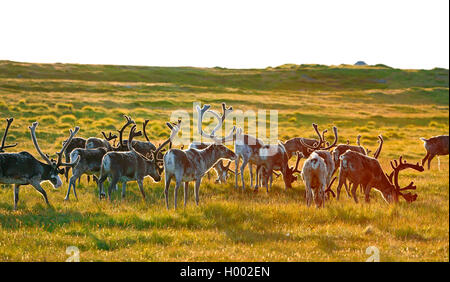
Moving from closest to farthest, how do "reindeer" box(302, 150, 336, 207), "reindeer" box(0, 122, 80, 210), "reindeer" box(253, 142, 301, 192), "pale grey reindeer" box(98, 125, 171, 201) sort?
"reindeer" box(0, 122, 80, 210), "reindeer" box(302, 150, 336, 207), "pale grey reindeer" box(98, 125, 171, 201), "reindeer" box(253, 142, 301, 192)

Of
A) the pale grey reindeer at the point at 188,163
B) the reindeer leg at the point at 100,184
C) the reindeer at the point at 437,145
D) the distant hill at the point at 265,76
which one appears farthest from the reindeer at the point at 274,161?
the distant hill at the point at 265,76

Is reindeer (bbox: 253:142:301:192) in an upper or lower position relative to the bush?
upper

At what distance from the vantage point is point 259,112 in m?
59.2

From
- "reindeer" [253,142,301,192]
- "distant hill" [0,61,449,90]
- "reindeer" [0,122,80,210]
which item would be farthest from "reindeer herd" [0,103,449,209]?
"distant hill" [0,61,449,90]

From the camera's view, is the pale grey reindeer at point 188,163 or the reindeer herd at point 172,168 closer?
the pale grey reindeer at point 188,163

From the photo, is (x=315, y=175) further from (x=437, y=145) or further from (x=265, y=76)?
(x=265, y=76)

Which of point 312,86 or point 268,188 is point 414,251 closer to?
point 268,188

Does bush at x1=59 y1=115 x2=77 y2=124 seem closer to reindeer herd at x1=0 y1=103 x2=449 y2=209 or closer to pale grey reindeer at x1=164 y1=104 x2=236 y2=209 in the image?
reindeer herd at x1=0 y1=103 x2=449 y2=209

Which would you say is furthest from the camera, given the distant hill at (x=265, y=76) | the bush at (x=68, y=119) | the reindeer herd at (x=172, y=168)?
the distant hill at (x=265, y=76)

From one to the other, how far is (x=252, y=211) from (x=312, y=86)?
4350 inches

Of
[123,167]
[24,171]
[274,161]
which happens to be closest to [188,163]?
[123,167]

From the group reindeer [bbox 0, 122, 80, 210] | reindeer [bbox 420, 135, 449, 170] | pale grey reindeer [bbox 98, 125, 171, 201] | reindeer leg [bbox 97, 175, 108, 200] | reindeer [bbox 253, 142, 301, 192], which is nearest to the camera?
reindeer [bbox 0, 122, 80, 210]

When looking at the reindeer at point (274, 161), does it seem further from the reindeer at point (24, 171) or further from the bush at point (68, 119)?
the bush at point (68, 119)

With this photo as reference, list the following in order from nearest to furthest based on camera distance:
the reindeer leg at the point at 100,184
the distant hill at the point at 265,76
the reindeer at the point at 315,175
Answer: the reindeer at the point at 315,175 → the reindeer leg at the point at 100,184 → the distant hill at the point at 265,76
